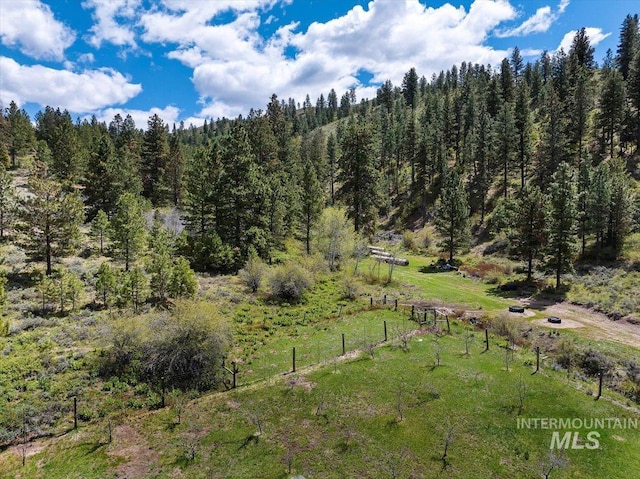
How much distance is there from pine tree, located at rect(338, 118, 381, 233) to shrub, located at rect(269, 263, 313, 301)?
17690 millimetres

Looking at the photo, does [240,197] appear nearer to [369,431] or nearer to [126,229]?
[126,229]

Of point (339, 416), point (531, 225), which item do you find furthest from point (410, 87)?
Answer: point (339, 416)

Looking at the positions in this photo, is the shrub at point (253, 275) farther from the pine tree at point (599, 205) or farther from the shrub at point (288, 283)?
the pine tree at point (599, 205)

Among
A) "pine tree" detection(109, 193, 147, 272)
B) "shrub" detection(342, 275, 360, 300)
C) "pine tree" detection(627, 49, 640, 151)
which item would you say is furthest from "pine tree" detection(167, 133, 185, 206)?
"pine tree" detection(627, 49, 640, 151)

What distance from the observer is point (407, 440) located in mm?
15820

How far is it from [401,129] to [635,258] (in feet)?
226

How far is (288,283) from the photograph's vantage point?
35250mm

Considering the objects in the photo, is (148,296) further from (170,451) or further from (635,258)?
(635,258)

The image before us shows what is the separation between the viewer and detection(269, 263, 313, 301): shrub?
35438mm

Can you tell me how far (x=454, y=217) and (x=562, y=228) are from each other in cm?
1560

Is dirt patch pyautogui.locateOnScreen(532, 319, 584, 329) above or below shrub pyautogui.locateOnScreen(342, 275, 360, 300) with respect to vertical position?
below

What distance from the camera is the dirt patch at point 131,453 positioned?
14805 millimetres

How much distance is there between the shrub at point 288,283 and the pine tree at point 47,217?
18201 millimetres

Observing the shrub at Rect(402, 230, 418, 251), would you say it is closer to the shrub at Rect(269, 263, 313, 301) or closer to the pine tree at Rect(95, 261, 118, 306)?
the shrub at Rect(269, 263, 313, 301)
